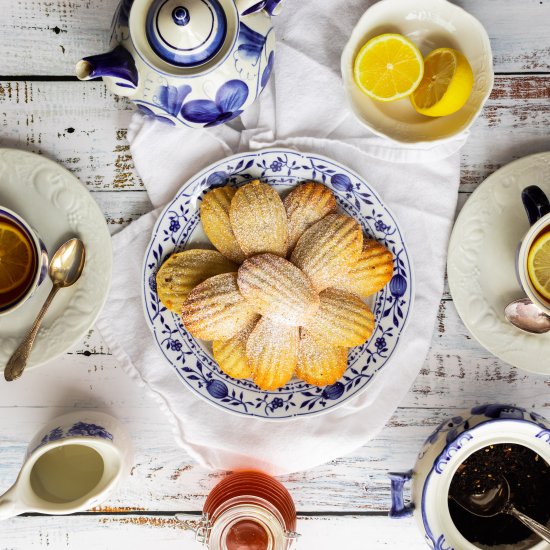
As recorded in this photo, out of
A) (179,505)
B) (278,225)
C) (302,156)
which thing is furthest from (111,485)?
(302,156)

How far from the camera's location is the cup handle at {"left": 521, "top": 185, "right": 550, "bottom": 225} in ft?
4.16

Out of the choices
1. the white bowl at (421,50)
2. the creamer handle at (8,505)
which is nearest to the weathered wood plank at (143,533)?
the creamer handle at (8,505)

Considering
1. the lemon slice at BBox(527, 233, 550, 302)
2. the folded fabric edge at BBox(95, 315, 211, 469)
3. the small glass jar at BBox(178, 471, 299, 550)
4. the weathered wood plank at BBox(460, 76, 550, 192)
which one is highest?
the weathered wood plank at BBox(460, 76, 550, 192)

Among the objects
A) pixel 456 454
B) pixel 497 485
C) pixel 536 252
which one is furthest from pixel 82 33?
pixel 497 485

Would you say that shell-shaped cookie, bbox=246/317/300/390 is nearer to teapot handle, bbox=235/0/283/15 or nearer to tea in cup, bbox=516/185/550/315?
tea in cup, bbox=516/185/550/315

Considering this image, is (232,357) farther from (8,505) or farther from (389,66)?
(389,66)

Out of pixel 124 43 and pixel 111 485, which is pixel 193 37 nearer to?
pixel 124 43

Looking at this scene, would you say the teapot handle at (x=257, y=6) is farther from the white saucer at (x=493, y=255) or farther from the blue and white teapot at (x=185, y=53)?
the white saucer at (x=493, y=255)

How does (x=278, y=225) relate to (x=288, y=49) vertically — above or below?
below

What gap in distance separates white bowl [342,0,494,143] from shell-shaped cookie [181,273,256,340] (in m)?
0.46

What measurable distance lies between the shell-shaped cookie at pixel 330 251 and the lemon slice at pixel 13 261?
0.57m

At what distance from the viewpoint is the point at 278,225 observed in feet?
4.35

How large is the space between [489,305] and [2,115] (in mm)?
1199

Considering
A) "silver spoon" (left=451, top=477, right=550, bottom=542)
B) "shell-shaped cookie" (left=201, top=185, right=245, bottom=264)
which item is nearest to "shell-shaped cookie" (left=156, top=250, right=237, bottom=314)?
"shell-shaped cookie" (left=201, top=185, right=245, bottom=264)
